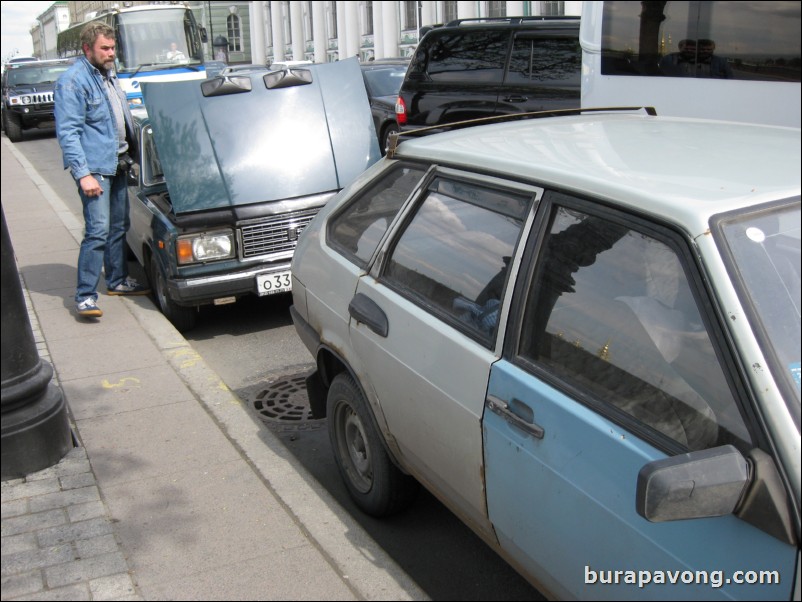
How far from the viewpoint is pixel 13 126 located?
23.7 meters

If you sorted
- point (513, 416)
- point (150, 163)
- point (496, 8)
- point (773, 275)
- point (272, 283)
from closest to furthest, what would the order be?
point (773, 275)
point (513, 416)
point (272, 283)
point (150, 163)
point (496, 8)

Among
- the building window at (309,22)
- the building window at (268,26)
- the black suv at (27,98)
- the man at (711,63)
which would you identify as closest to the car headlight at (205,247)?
the man at (711,63)

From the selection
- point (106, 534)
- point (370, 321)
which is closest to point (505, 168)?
point (370, 321)

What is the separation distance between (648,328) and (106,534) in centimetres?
234

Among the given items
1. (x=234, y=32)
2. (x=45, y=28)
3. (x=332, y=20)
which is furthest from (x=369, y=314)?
(x=234, y=32)

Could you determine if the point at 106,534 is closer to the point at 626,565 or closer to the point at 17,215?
the point at 626,565

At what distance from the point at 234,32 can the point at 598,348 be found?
197 ft

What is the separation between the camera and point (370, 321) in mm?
3654

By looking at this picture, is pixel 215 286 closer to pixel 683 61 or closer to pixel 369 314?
pixel 369 314

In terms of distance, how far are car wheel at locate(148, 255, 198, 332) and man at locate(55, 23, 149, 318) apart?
45 cm

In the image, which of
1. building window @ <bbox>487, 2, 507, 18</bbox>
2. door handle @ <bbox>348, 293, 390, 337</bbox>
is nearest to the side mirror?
door handle @ <bbox>348, 293, 390, 337</bbox>

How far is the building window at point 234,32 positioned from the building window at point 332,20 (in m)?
15.1

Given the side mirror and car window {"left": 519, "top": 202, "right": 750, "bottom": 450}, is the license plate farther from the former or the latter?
the side mirror

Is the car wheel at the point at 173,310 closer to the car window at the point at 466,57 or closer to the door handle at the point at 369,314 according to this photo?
the door handle at the point at 369,314
